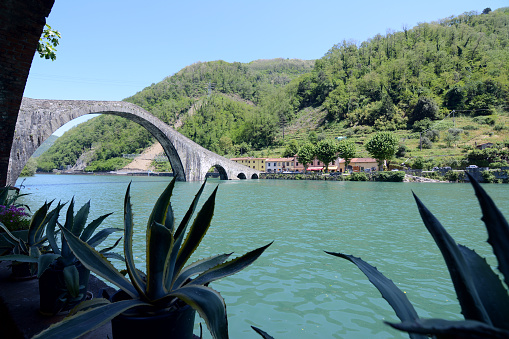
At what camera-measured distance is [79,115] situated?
925 inches

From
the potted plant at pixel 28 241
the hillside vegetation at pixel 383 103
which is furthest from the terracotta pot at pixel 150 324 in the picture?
the hillside vegetation at pixel 383 103

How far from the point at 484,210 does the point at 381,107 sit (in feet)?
244

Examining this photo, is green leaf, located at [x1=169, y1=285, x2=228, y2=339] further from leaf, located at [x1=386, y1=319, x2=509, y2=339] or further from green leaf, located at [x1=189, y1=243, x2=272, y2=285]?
leaf, located at [x1=386, y1=319, x2=509, y2=339]

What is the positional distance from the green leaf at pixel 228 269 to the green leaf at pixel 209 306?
0.12 metres

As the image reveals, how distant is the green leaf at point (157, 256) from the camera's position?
1.10 m

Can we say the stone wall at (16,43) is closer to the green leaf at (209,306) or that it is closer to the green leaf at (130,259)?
the green leaf at (130,259)

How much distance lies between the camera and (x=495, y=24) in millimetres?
85938

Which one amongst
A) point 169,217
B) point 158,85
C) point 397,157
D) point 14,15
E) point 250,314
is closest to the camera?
point 169,217

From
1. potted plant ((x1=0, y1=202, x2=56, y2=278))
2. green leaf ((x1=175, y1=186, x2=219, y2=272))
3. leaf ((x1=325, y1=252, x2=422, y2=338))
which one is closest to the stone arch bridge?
potted plant ((x1=0, y1=202, x2=56, y2=278))

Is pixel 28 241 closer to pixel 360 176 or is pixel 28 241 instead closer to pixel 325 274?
pixel 325 274

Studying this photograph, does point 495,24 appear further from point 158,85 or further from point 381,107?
point 158,85

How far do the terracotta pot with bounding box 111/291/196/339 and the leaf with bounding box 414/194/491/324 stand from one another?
0.87 meters

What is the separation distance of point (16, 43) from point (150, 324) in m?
3.56

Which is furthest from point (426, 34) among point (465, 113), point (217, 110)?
point (217, 110)
